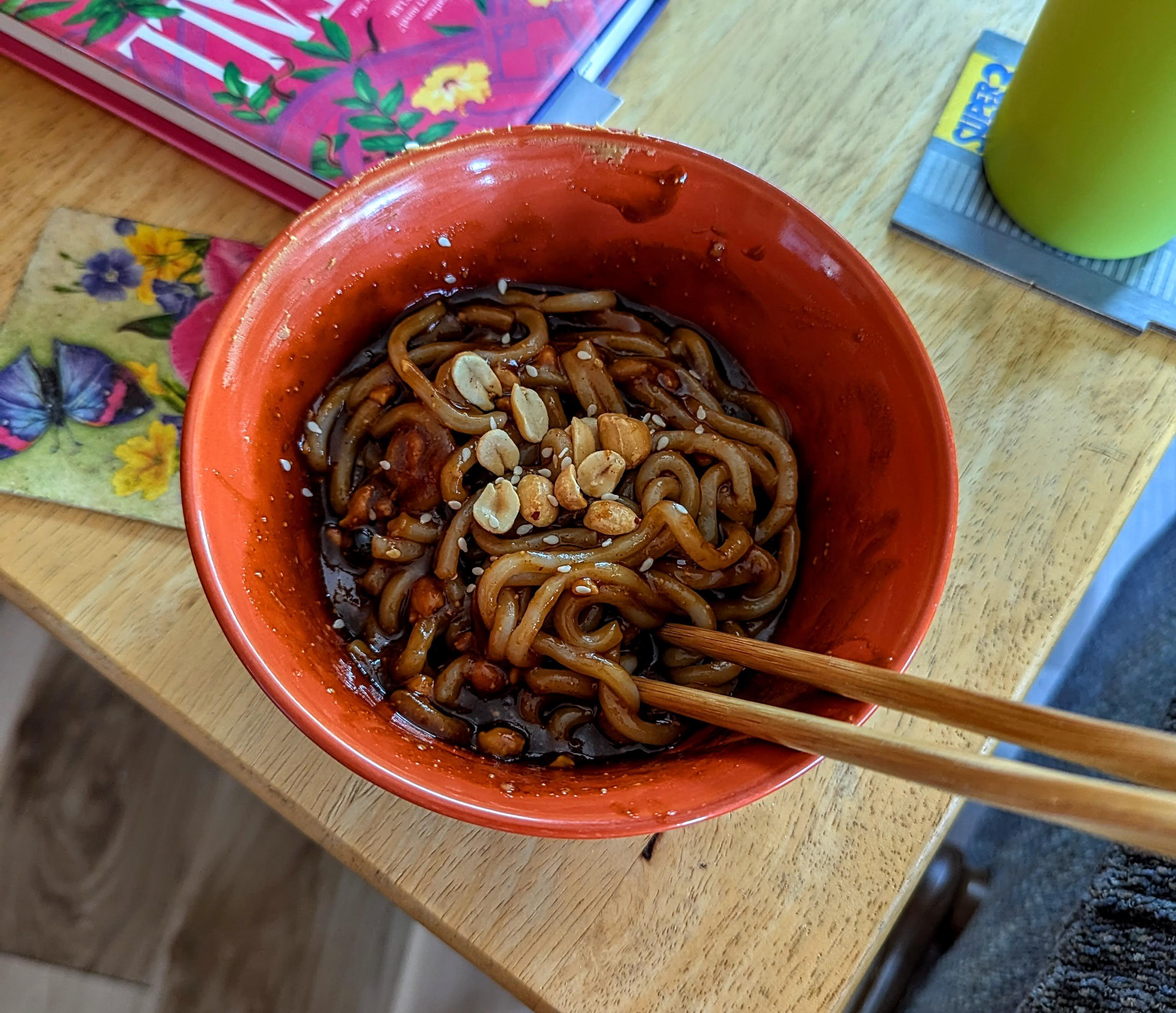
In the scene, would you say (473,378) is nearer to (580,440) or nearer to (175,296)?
(580,440)

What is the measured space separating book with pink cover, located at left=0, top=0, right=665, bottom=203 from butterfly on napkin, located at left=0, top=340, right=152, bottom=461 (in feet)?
0.85

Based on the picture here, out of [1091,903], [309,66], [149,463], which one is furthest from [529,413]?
[1091,903]

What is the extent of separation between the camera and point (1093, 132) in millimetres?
827

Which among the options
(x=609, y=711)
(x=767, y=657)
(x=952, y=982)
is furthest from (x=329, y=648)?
(x=952, y=982)

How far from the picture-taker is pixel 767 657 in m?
0.64

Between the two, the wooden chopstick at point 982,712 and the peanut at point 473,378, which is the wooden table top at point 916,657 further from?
the peanut at point 473,378

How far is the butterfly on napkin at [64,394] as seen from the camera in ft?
2.82

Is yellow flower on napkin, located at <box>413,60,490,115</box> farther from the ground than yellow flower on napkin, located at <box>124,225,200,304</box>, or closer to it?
farther from the ground

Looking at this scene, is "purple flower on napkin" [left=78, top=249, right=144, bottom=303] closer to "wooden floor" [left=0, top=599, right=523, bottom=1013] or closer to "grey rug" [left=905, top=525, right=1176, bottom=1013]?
"wooden floor" [left=0, top=599, right=523, bottom=1013]

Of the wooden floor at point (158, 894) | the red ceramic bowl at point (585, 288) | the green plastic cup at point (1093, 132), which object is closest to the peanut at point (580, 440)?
the red ceramic bowl at point (585, 288)

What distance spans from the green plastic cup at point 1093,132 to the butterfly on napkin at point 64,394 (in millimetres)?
937

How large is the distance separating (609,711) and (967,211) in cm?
72

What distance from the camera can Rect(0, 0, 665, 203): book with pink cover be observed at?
920 mm

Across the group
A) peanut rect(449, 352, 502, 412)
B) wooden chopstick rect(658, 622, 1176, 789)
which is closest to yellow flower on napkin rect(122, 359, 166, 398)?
peanut rect(449, 352, 502, 412)
